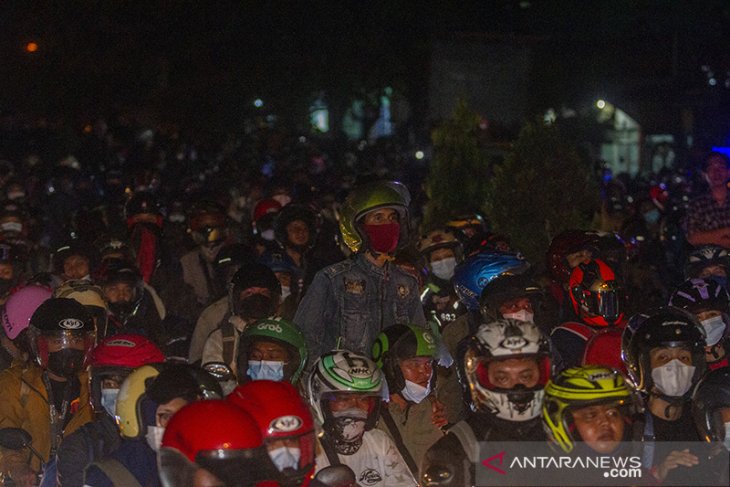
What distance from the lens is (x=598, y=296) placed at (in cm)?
914

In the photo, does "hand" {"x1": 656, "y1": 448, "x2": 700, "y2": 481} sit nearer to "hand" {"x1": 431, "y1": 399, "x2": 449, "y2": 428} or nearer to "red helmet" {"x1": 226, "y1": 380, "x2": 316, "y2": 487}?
"red helmet" {"x1": 226, "y1": 380, "x2": 316, "y2": 487}

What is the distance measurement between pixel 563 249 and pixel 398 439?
12.8ft

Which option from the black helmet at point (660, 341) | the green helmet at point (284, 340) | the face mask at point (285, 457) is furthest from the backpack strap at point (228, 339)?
the face mask at point (285, 457)

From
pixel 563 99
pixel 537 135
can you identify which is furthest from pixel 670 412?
pixel 563 99

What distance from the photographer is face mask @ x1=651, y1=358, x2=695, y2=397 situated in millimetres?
7242

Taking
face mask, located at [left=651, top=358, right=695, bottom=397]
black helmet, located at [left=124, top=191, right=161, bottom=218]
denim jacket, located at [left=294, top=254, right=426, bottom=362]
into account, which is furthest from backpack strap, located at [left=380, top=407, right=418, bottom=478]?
black helmet, located at [left=124, top=191, right=161, bottom=218]

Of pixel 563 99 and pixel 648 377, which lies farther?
pixel 563 99

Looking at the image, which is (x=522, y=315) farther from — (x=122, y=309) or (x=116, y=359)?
(x=122, y=309)

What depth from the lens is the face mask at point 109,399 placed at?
732 cm

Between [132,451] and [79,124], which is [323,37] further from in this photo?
[132,451]

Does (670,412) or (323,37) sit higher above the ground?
(323,37)

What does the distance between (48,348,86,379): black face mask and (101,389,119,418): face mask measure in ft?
4.13

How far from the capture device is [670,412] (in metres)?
7.23

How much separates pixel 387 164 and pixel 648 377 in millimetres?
37995
